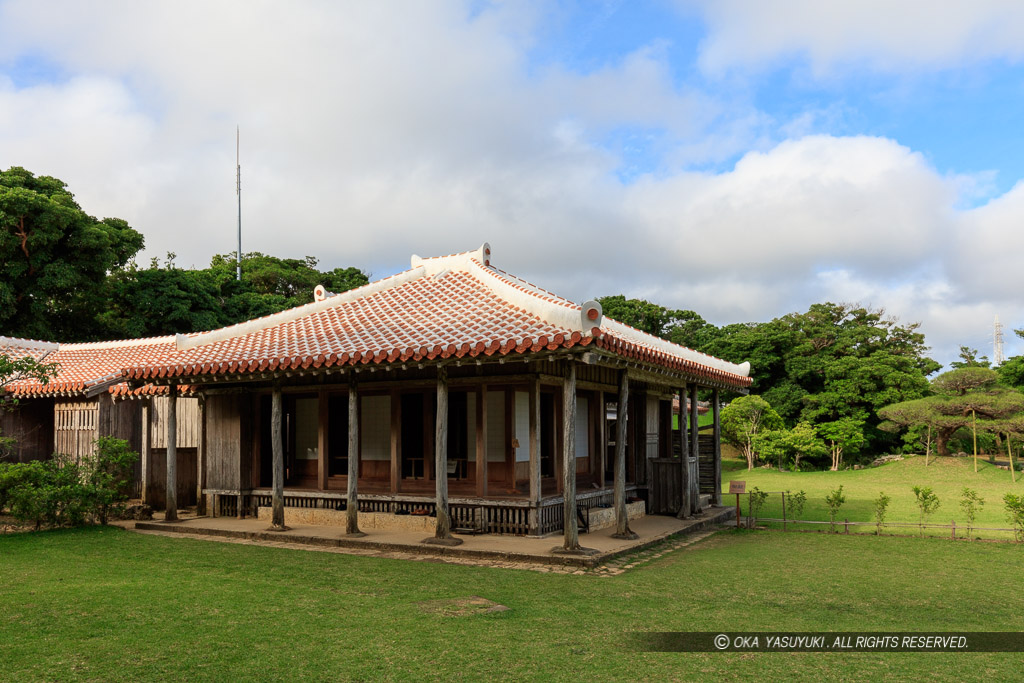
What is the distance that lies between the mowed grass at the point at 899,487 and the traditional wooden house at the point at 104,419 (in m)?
11.6

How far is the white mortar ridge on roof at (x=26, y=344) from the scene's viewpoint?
20.1 m

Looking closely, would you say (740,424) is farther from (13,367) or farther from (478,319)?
(13,367)

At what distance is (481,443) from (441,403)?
131cm

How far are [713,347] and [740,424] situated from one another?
8243mm

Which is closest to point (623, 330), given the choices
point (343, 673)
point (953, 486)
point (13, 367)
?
point (343, 673)

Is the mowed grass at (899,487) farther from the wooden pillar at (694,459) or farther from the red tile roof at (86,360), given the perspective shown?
the red tile roof at (86,360)

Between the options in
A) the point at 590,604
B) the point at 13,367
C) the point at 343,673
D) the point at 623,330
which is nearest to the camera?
the point at 343,673

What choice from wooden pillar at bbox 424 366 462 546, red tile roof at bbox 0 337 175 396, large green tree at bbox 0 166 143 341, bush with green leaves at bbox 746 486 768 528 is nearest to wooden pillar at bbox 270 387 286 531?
wooden pillar at bbox 424 366 462 546

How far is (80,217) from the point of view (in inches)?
1019

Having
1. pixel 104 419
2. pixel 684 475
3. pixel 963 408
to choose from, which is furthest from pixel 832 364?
pixel 104 419

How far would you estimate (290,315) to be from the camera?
46.5 feet

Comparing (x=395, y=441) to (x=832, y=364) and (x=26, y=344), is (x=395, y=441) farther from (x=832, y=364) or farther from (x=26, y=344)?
(x=832, y=364)

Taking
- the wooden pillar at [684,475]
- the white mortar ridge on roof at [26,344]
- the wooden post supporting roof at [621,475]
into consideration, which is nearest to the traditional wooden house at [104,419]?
the white mortar ridge on roof at [26,344]

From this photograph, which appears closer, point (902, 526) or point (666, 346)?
point (902, 526)
